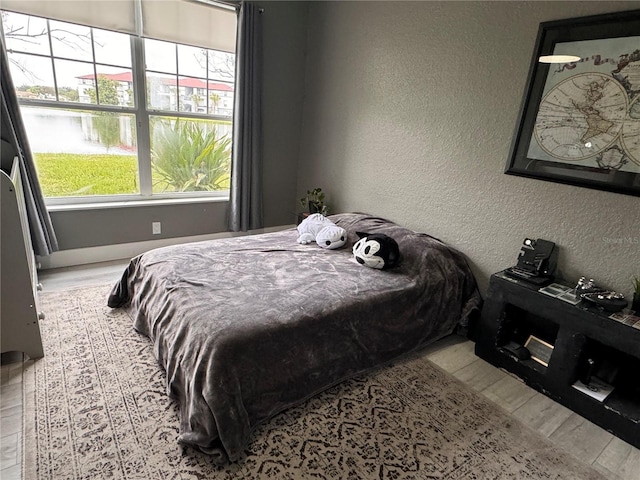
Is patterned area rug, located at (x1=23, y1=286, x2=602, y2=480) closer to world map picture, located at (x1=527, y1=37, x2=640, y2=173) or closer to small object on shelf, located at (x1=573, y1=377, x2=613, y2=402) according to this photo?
small object on shelf, located at (x1=573, y1=377, x2=613, y2=402)

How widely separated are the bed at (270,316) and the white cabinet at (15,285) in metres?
0.51

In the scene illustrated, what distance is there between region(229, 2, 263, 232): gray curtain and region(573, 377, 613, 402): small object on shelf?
3091mm

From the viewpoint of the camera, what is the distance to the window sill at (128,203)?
2961 millimetres

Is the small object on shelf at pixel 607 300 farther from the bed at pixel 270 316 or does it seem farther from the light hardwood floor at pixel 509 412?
the bed at pixel 270 316

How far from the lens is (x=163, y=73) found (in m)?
3.21

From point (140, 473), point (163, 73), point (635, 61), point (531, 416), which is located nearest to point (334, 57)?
point (163, 73)

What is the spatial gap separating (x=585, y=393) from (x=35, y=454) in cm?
253

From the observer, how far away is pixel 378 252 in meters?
2.40

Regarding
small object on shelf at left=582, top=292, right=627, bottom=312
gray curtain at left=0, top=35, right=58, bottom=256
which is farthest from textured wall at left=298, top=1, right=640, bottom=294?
gray curtain at left=0, top=35, right=58, bottom=256

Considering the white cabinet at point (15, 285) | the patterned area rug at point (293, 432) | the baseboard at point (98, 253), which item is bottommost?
the patterned area rug at point (293, 432)

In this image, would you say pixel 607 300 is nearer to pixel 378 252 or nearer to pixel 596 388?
pixel 596 388

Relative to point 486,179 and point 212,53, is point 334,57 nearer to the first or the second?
point 212,53

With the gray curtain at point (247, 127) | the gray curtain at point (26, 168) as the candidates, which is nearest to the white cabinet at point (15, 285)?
the gray curtain at point (26, 168)

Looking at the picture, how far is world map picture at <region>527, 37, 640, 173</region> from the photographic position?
1814mm
